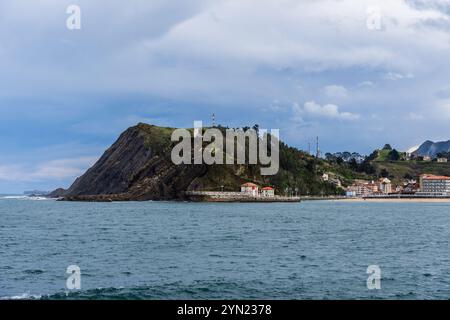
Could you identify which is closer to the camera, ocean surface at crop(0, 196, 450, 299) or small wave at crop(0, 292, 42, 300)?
small wave at crop(0, 292, 42, 300)

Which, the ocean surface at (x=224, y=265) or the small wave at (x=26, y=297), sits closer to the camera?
the small wave at (x=26, y=297)

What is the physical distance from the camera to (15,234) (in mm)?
83875

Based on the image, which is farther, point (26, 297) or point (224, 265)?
point (224, 265)

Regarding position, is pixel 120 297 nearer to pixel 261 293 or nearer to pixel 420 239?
pixel 261 293

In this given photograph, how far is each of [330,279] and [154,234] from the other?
144 ft

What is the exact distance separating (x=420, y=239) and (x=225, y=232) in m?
28.7

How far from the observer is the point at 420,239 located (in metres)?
76.1
